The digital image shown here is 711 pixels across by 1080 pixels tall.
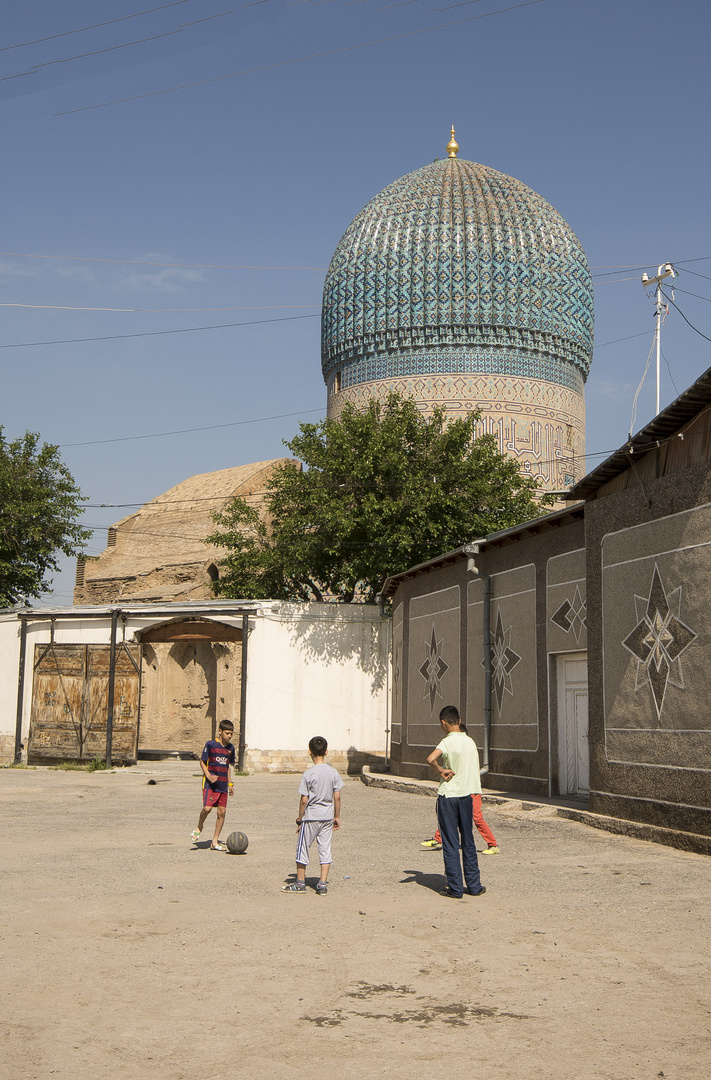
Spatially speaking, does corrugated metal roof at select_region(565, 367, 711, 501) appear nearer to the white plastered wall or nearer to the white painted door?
the white painted door

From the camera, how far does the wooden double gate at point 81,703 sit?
73.3 ft

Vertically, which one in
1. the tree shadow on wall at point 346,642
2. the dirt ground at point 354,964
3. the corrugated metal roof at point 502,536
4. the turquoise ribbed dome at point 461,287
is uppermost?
the turquoise ribbed dome at point 461,287

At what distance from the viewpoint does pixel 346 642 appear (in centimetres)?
2336

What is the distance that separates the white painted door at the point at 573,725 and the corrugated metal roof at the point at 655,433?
2.73m

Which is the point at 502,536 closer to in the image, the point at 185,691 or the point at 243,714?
the point at 243,714

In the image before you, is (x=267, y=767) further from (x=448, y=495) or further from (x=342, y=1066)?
(x=342, y=1066)

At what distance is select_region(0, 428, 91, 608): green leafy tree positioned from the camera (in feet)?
86.9

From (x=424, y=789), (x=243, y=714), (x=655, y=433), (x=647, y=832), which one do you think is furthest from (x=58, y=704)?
(x=655, y=433)

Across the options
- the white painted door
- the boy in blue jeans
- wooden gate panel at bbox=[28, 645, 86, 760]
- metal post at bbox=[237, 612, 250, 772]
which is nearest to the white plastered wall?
metal post at bbox=[237, 612, 250, 772]

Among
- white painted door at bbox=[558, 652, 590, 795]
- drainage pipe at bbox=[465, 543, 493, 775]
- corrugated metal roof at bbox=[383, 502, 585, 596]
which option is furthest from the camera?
drainage pipe at bbox=[465, 543, 493, 775]

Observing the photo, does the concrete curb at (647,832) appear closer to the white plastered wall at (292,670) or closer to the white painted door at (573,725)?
the white painted door at (573,725)

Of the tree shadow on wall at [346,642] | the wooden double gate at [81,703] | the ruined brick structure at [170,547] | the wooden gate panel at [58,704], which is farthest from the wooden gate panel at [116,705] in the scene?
the ruined brick structure at [170,547]

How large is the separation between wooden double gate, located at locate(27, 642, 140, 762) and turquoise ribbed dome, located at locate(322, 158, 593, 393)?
497 inches

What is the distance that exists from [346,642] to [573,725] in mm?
9468
